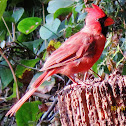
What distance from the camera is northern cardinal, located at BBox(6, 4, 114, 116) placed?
1449mm

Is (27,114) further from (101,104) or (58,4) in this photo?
(101,104)

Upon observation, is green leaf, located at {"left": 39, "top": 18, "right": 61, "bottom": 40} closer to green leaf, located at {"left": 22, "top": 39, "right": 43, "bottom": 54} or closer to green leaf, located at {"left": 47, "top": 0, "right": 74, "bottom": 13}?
green leaf, located at {"left": 47, "top": 0, "right": 74, "bottom": 13}

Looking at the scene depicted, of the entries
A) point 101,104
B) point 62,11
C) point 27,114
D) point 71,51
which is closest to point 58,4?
point 62,11

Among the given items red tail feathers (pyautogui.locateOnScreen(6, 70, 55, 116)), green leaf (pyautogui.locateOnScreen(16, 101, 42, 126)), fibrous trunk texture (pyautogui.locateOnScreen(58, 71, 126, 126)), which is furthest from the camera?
green leaf (pyautogui.locateOnScreen(16, 101, 42, 126))

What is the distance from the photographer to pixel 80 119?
116cm

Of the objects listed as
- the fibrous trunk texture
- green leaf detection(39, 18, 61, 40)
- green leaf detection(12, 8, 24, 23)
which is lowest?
the fibrous trunk texture

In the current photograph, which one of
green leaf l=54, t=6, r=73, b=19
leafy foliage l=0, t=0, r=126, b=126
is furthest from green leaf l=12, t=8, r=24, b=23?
green leaf l=54, t=6, r=73, b=19

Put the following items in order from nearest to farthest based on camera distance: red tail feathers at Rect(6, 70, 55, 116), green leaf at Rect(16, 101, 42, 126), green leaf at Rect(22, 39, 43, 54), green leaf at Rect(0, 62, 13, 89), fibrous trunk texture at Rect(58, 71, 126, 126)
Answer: fibrous trunk texture at Rect(58, 71, 126, 126) < red tail feathers at Rect(6, 70, 55, 116) < green leaf at Rect(16, 101, 42, 126) < green leaf at Rect(0, 62, 13, 89) < green leaf at Rect(22, 39, 43, 54)

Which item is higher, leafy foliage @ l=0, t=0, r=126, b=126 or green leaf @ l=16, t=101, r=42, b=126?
leafy foliage @ l=0, t=0, r=126, b=126

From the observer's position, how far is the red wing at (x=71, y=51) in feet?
4.83

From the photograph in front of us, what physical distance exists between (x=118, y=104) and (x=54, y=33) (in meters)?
1.15

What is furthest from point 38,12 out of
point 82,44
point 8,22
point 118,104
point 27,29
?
point 118,104

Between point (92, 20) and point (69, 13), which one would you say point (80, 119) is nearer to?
point (92, 20)

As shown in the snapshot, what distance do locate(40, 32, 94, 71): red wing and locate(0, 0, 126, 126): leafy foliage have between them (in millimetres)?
220
